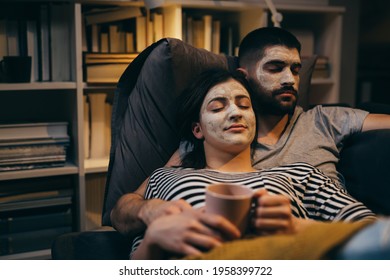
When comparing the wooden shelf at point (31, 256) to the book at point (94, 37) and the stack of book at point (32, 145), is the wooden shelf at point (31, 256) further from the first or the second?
the book at point (94, 37)

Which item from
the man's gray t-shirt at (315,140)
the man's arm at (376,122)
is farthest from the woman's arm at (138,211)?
the man's arm at (376,122)

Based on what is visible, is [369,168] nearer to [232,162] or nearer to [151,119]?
[232,162]

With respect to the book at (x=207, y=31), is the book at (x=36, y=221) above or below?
below

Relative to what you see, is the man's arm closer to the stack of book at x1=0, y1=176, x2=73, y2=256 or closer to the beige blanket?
the beige blanket

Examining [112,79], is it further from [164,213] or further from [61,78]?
[164,213]

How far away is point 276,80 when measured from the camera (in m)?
1.53

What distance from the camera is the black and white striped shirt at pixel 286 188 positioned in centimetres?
116

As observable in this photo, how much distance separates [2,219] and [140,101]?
78 cm

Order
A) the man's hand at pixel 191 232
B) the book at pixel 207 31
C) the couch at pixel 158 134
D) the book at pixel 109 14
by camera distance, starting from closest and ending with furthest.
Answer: the man's hand at pixel 191 232
the couch at pixel 158 134
the book at pixel 109 14
the book at pixel 207 31

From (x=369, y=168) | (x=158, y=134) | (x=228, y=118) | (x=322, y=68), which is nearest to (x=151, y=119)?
(x=158, y=134)

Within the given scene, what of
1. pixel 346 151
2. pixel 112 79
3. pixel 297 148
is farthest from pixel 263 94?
pixel 112 79

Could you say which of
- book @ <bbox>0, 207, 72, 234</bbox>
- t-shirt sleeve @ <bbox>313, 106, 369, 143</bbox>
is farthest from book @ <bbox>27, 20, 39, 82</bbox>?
t-shirt sleeve @ <bbox>313, 106, 369, 143</bbox>

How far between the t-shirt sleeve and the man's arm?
12mm

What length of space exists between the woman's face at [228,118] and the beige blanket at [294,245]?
1.24 feet
